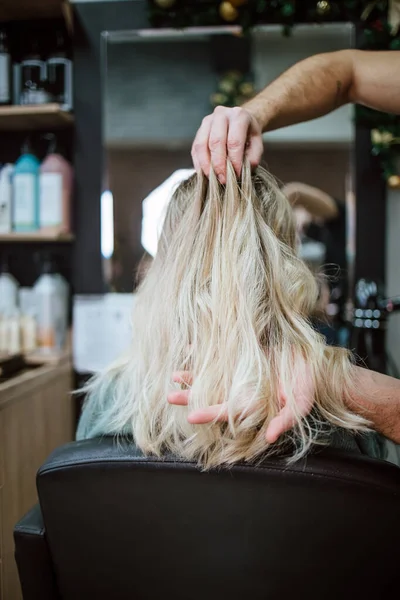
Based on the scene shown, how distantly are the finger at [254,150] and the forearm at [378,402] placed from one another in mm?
462

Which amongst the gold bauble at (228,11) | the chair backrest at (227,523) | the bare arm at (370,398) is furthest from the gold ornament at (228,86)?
the chair backrest at (227,523)

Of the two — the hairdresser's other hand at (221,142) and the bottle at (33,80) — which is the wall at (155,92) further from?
the hairdresser's other hand at (221,142)

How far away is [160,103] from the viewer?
216 cm

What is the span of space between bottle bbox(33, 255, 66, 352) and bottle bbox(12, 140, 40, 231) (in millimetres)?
191

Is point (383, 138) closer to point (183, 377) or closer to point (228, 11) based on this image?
point (228, 11)

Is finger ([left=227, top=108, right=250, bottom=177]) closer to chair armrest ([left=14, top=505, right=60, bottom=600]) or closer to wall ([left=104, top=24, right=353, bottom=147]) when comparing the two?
chair armrest ([left=14, top=505, right=60, bottom=600])

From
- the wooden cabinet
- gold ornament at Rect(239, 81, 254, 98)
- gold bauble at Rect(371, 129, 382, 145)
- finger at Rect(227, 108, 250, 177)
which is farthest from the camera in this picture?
gold ornament at Rect(239, 81, 254, 98)

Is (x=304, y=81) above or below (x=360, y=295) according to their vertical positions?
above

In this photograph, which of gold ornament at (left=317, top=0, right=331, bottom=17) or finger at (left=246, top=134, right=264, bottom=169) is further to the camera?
gold ornament at (left=317, top=0, right=331, bottom=17)

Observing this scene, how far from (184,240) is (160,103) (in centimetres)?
139

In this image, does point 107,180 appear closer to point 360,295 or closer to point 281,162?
point 281,162

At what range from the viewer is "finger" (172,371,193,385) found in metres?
0.88

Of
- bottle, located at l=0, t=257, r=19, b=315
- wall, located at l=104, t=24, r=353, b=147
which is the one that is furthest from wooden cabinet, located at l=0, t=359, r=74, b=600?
wall, located at l=104, t=24, r=353, b=147

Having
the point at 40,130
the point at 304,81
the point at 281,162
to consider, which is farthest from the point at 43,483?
the point at 40,130
